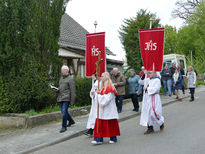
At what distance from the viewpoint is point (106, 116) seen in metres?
6.48

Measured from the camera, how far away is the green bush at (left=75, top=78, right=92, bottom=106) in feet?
37.6

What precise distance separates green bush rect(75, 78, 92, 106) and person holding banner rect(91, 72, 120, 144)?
16.3 feet

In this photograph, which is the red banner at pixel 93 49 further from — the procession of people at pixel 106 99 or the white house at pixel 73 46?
the white house at pixel 73 46

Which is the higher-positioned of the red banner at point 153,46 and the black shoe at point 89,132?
the red banner at point 153,46

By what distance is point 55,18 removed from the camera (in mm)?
10469

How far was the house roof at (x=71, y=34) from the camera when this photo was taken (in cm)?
1666

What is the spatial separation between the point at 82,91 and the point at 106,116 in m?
5.27

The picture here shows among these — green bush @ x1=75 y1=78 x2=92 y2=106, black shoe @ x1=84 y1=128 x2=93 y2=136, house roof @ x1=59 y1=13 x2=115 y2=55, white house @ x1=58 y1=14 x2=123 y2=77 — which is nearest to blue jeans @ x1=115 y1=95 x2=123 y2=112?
green bush @ x1=75 y1=78 x2=92 y2=106

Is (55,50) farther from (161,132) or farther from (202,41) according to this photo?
(202,41)

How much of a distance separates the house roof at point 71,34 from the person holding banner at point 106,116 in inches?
370

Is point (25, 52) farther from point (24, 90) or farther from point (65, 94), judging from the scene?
point (65, 94)

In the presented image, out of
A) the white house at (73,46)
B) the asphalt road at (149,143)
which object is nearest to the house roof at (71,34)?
the white house at (73,46)

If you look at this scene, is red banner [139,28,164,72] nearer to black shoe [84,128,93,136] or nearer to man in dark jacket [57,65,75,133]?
man in dark jacket [57,65,75,133]

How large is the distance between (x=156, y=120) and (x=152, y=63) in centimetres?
160
